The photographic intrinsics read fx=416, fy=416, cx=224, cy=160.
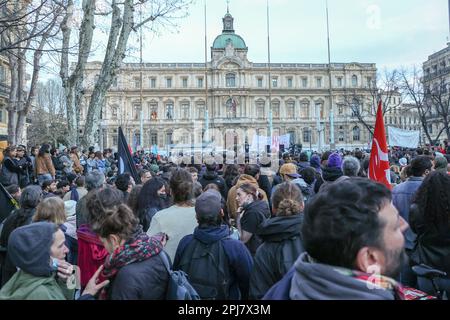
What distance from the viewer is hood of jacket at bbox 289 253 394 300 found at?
4.57ft

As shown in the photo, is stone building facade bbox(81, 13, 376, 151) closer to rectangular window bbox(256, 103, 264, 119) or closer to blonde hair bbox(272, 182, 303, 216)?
rectangular window bbox(256, 103, 264, 119)

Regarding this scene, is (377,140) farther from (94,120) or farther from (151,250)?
(94,120)

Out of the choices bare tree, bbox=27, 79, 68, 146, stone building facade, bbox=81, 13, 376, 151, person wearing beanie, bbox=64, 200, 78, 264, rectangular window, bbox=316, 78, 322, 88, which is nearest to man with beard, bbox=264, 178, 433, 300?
person wearing beanie, bbox=64, 200, 78, 264

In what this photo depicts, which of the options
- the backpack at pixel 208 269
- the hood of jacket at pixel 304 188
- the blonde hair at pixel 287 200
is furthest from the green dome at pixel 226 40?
the backpack at pixel 208 269

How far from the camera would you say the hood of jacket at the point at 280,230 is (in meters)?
2.78

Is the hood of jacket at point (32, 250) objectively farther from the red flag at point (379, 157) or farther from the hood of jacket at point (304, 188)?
the red flag at point (379, 157)

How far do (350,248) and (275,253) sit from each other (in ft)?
4.25

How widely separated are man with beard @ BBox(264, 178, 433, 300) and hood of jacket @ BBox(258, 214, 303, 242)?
1207 mm

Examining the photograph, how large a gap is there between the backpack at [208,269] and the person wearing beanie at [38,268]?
2.71ft

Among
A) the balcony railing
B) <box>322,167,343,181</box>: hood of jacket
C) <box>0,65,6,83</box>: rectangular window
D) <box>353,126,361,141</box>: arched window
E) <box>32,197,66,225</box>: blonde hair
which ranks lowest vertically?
<box>32,197,66,225</box>: blonde hair

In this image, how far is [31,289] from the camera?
88.7 inches

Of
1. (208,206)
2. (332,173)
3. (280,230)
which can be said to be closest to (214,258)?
(208,206)

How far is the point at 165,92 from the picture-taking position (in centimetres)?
6619
